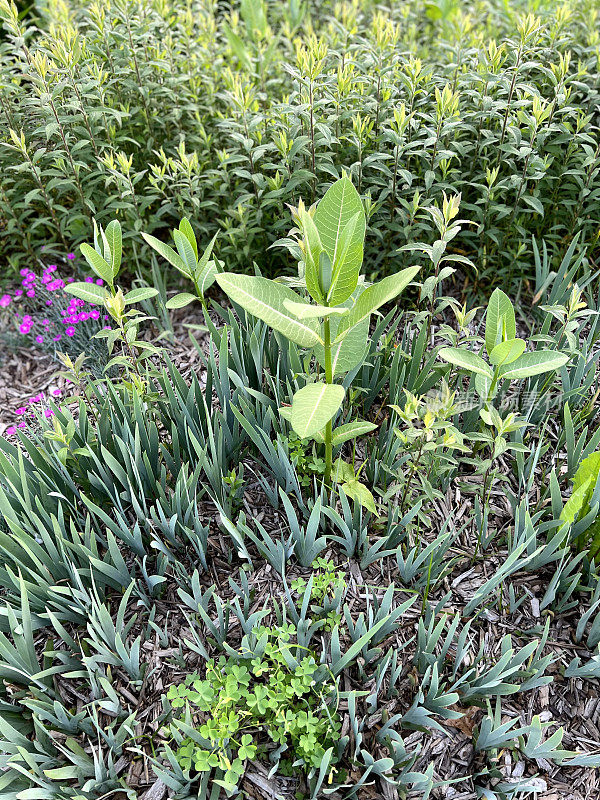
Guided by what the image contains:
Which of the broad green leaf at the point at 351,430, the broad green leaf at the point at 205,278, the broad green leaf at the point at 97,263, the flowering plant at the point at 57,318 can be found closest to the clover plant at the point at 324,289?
the broad green leaf at the point at 351,430

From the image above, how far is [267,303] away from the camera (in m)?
1.67

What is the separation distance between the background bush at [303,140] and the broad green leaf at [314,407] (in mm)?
1253

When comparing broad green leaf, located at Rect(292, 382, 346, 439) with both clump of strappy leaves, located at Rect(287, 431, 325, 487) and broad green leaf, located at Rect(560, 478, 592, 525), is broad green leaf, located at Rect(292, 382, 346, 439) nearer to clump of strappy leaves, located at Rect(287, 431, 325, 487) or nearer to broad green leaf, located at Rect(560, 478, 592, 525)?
clump of strappy leaves, located at Rect(287, 431, 325, 487)

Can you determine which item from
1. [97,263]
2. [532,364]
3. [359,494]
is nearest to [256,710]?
[359,494]

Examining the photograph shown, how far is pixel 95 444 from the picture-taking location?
80.0 inches

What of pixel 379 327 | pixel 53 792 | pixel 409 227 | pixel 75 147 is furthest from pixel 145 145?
pixel 53 792

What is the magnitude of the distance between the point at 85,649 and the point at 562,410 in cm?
193

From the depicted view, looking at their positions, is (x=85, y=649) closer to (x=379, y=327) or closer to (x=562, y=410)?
(x=379, y=327)

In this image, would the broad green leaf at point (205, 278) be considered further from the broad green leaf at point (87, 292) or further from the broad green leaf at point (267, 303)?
the broad green leaf at point (267, 303)

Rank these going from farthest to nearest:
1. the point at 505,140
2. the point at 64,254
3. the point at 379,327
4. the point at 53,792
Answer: the point at 64,254
the point at 505,140
the point at 379,327
the point at 53,792

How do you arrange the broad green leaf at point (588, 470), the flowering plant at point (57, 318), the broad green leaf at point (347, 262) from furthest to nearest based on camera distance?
the flowering plant at point (57, 318), the broad green leaf at point (588, 470), the broad green leaf at point (347, 262)

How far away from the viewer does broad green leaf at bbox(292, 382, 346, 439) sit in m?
1.51

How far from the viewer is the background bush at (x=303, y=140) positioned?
2648mm

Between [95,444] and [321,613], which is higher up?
[95,444]
